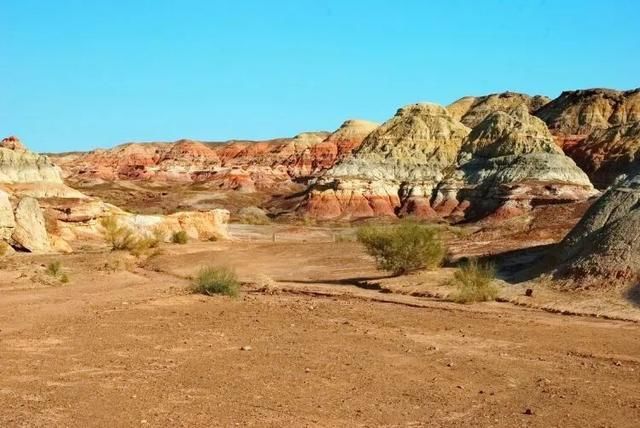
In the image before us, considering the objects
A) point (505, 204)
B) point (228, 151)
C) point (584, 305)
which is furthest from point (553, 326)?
point (228, 151)

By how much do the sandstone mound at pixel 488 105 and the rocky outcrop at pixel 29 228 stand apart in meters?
115

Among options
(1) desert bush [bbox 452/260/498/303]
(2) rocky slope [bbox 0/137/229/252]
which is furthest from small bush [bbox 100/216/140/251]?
(1) desert bush [bbox 452/260/498/303]

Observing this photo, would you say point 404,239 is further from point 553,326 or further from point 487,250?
point 553,326

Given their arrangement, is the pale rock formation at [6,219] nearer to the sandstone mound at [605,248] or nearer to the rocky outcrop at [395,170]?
Result: the sandstone mound at [605,248]

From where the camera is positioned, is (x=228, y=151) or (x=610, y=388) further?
(x=228, y=151)

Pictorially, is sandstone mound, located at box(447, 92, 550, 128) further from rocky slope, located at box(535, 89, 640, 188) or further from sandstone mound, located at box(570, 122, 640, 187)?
sandstone mound, located at box(570, 122, 640, 187)

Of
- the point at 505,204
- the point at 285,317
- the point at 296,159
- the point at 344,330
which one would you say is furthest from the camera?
the point at 296,159

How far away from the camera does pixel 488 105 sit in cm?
15525

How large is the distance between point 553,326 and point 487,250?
14.9m

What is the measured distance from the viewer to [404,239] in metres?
24.7

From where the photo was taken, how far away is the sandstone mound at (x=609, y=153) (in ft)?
266

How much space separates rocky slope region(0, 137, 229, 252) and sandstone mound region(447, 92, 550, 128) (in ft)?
329

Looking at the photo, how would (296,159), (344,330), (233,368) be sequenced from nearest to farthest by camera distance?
(233,368), (344,330), (296,159)

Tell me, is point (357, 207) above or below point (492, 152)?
below
